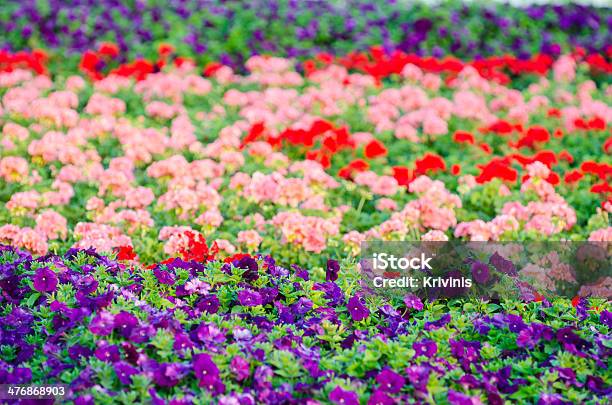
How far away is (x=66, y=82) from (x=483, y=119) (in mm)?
3837

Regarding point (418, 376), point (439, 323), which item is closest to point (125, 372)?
point (418, 376)

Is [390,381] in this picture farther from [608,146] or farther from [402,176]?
[608,146]

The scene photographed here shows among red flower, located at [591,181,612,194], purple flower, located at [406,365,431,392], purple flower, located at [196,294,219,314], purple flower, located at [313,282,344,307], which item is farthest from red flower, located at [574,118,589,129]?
purple flower, located at [406,365,431,392]

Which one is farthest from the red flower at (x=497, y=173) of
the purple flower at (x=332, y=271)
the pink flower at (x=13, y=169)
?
the pink flower at (x=13, y=169)

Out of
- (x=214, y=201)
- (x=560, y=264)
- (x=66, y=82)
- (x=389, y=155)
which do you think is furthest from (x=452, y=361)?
(x=66, y=82)

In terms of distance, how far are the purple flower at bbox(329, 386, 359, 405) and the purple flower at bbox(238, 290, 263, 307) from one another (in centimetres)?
79

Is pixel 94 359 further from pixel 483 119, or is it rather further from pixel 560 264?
pixel 483 119

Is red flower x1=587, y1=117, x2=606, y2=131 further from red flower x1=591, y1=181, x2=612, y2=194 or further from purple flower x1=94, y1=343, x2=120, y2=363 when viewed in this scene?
purple flower x1=94, y1=343, x2=120, y2=363

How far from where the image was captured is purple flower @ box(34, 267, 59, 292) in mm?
3631

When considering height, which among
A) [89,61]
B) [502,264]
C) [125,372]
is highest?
[502,264]

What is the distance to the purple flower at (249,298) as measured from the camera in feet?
11.9

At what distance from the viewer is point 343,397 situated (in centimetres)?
290

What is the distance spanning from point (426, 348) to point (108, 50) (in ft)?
22.9

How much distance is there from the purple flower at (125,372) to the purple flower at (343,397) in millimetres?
670
